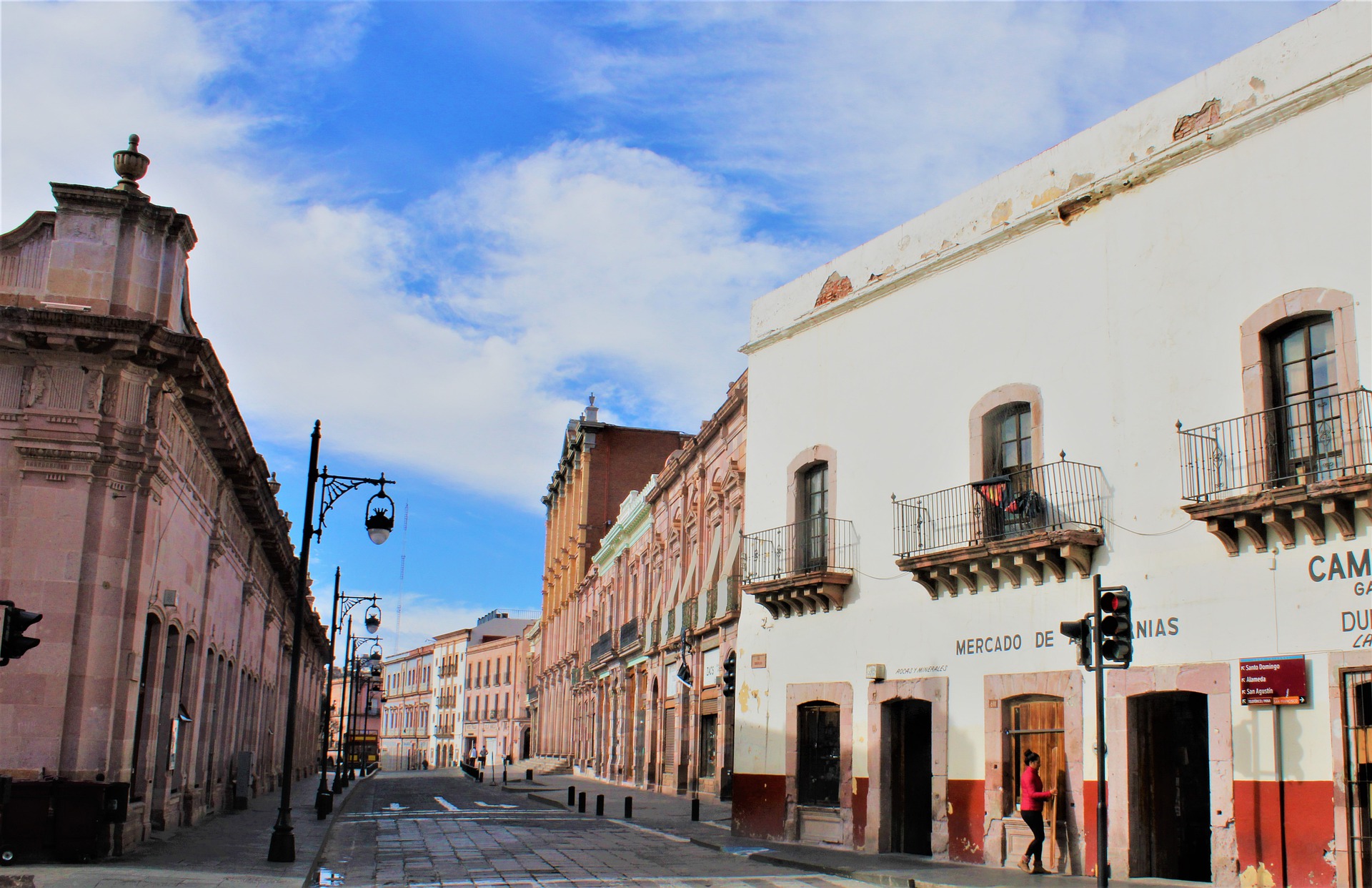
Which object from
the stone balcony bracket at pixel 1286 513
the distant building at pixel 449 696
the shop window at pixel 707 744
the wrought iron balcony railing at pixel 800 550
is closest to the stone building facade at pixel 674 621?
the shop window at pixel 707 744

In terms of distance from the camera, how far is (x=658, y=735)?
1559 inches

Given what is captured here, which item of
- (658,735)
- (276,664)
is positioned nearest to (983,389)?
(658,735)

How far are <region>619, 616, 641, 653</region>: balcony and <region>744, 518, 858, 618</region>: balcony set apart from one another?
21.7 m

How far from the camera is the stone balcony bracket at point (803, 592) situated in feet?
62.6

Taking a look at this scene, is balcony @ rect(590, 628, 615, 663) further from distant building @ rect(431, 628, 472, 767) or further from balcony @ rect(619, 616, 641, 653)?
distant building @ rect(431, 628, 472, 767)

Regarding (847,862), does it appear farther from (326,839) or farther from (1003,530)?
(326,839)

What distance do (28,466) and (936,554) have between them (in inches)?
469

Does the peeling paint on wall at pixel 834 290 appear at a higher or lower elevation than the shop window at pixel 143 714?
higher

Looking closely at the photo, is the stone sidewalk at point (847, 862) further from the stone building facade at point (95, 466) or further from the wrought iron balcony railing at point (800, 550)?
the stone building facade at point (95, 466)

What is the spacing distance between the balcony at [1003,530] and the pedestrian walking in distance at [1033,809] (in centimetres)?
247

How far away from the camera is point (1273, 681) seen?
41.2 ft

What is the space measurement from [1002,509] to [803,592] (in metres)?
4.44

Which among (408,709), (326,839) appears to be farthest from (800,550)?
(408,709)

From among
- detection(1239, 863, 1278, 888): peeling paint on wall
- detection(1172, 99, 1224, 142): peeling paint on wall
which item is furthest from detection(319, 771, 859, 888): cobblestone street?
detection(1172, 99, 1224, 142): peeling paint on wall
